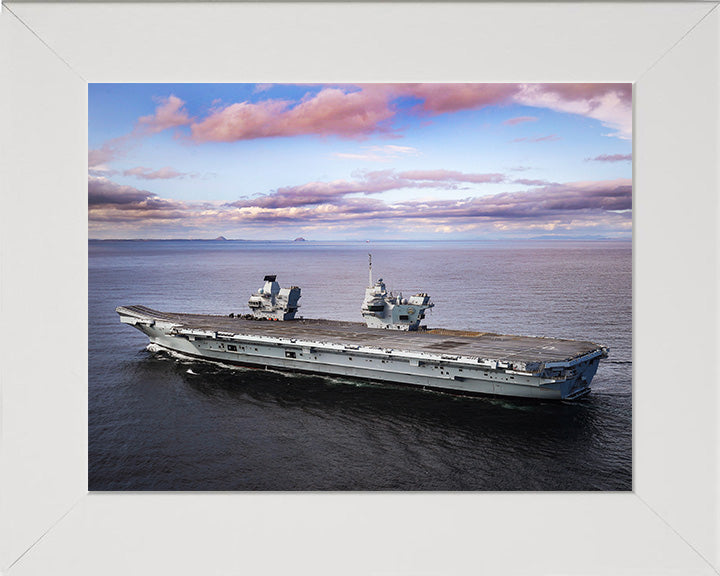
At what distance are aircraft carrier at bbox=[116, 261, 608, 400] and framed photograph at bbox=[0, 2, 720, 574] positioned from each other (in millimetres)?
10005

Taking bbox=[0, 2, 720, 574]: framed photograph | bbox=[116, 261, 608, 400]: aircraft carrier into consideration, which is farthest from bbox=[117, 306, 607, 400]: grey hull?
bbox=[0, 2, 720, 574]: framed photograph

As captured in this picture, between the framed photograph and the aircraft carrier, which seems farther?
the aircraft carrier

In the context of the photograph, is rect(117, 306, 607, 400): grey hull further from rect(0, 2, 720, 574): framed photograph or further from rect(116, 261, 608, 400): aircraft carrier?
rect(0, 2, 720, 574): framed photograph

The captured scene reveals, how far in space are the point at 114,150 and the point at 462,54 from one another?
3154 centimetres

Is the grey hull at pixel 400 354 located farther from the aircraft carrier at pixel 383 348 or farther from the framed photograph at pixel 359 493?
the framed photograph at pixel 359 493

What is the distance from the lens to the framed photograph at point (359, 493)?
4895mm

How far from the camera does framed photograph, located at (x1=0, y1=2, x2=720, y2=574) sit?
193 inches

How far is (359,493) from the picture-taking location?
6.35m

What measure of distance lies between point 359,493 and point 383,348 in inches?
442

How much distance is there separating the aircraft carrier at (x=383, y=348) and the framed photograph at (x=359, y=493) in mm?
10005

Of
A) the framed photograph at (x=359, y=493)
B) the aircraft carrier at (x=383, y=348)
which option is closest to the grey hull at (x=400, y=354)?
the aircraft carrier at (x=383, y=348)

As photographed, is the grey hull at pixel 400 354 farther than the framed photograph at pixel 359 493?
Yes
